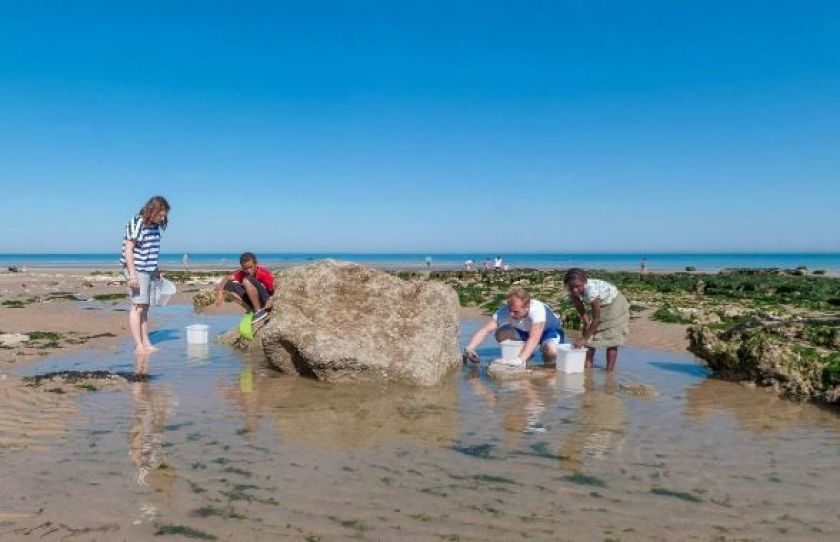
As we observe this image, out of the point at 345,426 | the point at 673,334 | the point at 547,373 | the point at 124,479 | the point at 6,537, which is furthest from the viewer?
the point at 673,334

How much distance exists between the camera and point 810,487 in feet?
15.9

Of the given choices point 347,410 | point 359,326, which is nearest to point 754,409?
point 347,410

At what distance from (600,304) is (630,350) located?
8.28 ft

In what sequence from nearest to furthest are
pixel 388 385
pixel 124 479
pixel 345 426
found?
pixel 124 479
pixel 345 426
pixel 388 385

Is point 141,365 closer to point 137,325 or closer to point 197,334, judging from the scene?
point 137,325

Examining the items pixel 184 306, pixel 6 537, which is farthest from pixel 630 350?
pixel 184 306

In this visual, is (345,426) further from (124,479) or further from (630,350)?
(630,350)

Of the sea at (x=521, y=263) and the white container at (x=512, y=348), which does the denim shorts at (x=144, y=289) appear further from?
the sea at (x=521, y=263)

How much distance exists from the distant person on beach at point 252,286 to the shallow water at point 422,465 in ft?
10.6

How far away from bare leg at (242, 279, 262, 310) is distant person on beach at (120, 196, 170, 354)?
5.08 feet

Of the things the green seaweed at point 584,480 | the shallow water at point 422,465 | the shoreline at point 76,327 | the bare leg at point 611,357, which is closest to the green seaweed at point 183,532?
the shallow water at point 422,465

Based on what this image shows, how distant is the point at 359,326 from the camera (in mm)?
9312

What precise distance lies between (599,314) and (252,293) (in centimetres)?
607

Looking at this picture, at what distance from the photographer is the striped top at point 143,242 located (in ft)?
34.2
